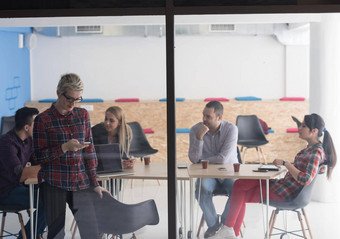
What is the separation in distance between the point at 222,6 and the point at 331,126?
1256 millimetres

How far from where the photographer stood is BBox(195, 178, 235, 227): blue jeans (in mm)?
4750

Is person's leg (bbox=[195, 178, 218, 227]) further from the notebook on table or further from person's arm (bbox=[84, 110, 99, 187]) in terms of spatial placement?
person's arm (bbox=[84, 110, 99, 187])

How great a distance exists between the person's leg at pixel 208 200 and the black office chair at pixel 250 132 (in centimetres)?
40

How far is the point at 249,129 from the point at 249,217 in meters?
0.70

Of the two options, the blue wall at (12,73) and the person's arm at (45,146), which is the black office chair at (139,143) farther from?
the blue wall at (12,73)

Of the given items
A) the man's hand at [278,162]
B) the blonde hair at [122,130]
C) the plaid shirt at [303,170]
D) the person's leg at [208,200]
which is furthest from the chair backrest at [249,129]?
the blonde hair at [122,130]

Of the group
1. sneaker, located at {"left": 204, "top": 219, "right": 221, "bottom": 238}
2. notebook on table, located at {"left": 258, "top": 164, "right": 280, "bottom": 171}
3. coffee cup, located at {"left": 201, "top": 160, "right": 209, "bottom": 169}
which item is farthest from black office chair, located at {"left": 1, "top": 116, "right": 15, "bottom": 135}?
notebook on table, located at {"left": 258, "top": 164, "right": 280, "bottom": 171}

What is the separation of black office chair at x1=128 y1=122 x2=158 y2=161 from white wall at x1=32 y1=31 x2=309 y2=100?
25cm

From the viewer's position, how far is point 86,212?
15.6ft

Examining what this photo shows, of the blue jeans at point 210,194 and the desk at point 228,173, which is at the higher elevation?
the desk at point 228,173

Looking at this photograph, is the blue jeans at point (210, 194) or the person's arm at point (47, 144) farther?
the blue jeans at point (210, 194)

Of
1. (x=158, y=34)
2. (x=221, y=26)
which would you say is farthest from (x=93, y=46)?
(x=221, y=26)

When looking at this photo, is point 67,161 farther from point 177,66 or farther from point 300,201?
point 300,201

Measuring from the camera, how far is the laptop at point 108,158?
15.3 ft
